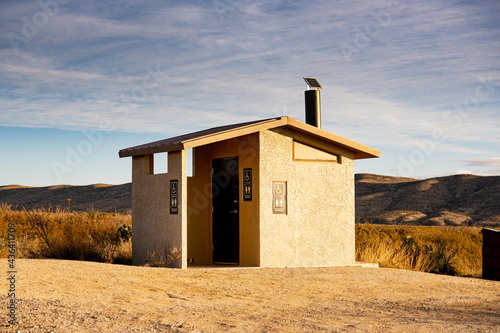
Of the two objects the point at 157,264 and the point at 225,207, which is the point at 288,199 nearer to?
the point at 225,207

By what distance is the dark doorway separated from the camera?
14836mm

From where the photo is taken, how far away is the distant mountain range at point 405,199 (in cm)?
4469

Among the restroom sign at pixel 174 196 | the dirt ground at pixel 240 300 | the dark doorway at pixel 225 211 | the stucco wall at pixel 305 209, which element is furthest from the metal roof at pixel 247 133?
the dirt ground at pixel 240 300

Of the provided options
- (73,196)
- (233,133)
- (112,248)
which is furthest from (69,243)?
(73,196)

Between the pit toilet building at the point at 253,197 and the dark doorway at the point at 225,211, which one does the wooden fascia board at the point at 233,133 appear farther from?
the dark doorway at the point at 225,211

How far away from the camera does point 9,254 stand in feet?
48.4

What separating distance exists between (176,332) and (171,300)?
88.5 inches

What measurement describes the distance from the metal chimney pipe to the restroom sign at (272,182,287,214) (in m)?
2.77

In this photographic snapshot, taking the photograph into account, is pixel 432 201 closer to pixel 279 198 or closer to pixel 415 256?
pixel 415 256

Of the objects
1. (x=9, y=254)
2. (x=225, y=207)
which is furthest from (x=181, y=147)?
(x=9, y=254)

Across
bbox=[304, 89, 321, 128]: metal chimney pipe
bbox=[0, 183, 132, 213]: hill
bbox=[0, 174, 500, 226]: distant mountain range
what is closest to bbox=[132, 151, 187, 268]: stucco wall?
bbox=[304, 89, 321, 128]: metal chimney pipe

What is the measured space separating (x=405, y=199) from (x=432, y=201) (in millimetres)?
2502

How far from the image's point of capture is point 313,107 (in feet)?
54.5

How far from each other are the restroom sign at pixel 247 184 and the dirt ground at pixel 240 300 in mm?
1856
